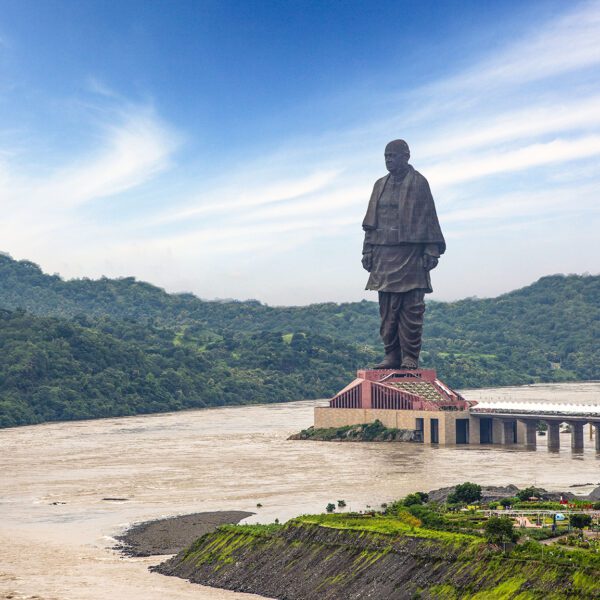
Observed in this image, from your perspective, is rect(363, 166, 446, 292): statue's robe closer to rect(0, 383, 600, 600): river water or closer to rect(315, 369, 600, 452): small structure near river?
rect(315, 369, 600, 452): small structure near river

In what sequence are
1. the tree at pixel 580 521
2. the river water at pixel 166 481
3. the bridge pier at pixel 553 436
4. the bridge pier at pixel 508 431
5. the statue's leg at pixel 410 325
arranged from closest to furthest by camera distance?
the tree at pixel 580 521 < the river water at pixel 166 481 < the bridge pier at pixel 553 436 < the bridge pier at pixel 508 431 < the statue's leg at pixel 410 325

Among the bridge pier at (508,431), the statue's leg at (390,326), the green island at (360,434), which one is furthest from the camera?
the statue's leg at (390,326)

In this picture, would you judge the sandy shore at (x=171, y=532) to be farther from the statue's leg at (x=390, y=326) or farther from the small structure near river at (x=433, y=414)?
the statue's leg at (x=390, y=326)

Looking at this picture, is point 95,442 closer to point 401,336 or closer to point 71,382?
point 401,336

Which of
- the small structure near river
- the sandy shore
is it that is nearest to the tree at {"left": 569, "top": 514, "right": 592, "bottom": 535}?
the sandy shore

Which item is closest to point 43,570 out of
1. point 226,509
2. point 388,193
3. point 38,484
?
point 226,509

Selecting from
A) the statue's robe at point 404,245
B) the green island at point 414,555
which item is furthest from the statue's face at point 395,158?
the green island at point 414,555

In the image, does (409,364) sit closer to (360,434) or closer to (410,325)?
(410,325)
